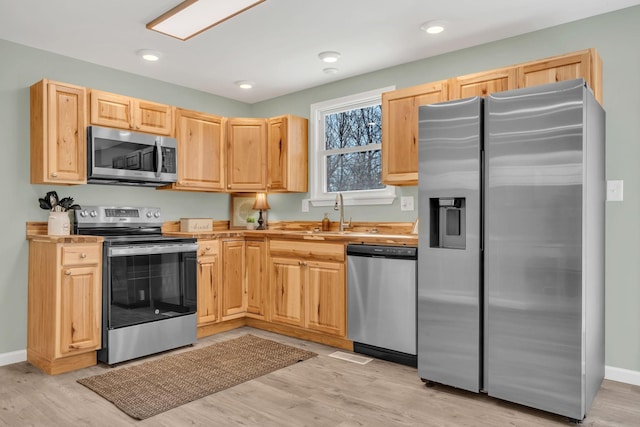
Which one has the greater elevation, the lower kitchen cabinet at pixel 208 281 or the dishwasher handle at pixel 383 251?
the dishwasher handle at pixel 383 251

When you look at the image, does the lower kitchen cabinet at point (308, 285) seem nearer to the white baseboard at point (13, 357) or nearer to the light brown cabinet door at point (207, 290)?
the light brown cabinet door at point (207, 290)

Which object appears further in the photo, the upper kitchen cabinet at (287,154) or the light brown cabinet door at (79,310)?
the upper kitchen cabinet at (287,154)

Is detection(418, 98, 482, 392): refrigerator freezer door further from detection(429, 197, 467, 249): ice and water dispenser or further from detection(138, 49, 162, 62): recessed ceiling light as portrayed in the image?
detection(138, 49, 162, 62): recessed ceiling light

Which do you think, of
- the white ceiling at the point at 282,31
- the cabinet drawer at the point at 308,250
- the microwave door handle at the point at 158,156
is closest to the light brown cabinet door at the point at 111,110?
the microwave door handle at the point at 158,156

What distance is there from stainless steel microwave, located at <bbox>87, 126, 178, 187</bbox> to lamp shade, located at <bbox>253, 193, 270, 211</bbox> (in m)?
1.06

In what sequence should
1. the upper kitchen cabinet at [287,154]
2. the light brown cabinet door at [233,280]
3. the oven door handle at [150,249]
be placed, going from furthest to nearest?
the upper kitchen cabinet at [287,154] < the light brown cabinet door at [233,280] < the oven door handle at [150,249]

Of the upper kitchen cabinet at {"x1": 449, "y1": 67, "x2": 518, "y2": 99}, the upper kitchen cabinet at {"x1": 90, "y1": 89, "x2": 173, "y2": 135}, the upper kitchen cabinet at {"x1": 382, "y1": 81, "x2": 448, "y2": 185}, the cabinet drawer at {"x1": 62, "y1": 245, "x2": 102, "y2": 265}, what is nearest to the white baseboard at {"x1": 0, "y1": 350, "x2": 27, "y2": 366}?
the cabinet drawer at {"x1": 62, "y1": 245, "x2": 102, "y2": 265}

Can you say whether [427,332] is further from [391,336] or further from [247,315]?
[247,315]

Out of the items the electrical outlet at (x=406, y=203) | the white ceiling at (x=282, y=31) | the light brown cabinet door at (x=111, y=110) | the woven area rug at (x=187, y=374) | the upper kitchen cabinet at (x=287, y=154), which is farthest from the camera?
the upper kitchen cabinet at (x=287, y=154)

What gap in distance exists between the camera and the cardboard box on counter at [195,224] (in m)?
4.29

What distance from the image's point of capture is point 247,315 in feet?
14.1

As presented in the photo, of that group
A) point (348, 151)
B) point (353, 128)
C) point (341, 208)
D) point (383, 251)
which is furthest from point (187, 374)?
point (353, 128)

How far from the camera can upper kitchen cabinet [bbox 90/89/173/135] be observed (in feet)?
11.7

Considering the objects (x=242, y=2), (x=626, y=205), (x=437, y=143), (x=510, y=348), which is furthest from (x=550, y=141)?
(x=242, y=2)
